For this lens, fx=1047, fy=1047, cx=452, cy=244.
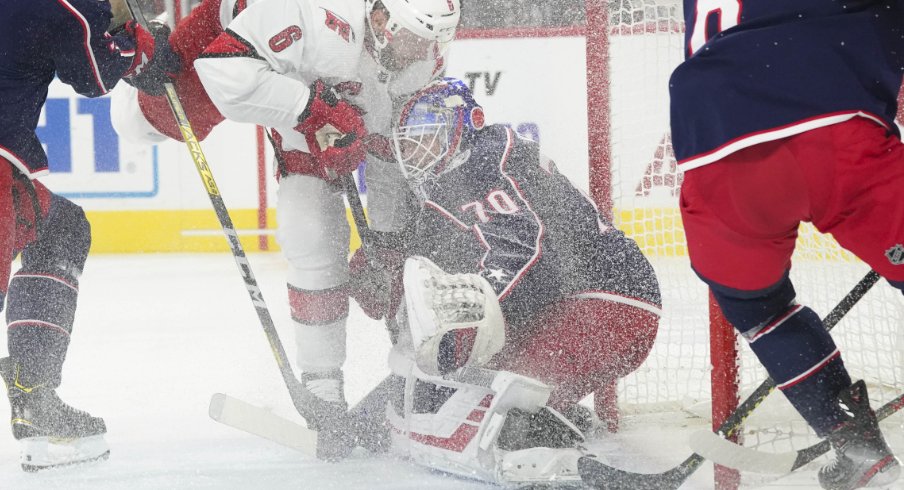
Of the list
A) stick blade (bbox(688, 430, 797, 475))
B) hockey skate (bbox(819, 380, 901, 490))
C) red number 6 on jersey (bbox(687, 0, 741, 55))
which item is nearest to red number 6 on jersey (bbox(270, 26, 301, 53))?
red number 6 on jersey (bbox(687, 0, 741, 55))

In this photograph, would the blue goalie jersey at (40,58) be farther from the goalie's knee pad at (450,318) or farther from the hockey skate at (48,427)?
the goalie's knee pad at (450,318)

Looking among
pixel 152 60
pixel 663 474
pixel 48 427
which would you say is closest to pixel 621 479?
pixel 663 474

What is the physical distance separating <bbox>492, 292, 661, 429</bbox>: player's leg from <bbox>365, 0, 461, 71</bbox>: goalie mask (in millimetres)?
609

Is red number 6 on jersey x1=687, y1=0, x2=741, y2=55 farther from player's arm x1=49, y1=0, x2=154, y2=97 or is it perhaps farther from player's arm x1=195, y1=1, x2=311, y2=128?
player's arm x1=49, y1=0, x2=154, y2=97

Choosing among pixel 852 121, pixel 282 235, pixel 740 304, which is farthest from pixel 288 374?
pixel 852 121

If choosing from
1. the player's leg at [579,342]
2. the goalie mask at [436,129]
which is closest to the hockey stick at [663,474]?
the player's leg at [579,342]

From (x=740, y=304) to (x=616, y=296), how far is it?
1.77ft

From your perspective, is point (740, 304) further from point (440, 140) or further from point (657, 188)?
point (657, 188)

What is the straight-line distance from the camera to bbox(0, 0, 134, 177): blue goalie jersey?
6.19 feet

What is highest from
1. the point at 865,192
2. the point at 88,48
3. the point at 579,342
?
the point at 88,48

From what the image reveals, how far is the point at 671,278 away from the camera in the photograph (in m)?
2.50

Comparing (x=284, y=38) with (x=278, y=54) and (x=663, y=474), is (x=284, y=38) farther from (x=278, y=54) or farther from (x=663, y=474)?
(x=663, y=474)

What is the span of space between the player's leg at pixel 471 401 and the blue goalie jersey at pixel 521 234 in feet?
0.29

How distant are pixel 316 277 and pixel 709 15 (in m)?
1.16
